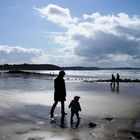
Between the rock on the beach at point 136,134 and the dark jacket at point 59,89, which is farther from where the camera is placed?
the dark jacket at point 59,89

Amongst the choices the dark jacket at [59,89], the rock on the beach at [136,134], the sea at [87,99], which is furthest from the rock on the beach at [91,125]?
the sea at [87,99]

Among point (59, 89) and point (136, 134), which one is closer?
point (136, 134)

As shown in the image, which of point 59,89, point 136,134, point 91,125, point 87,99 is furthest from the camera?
point 87,99

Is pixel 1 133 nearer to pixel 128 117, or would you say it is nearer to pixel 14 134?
pixel 14 134

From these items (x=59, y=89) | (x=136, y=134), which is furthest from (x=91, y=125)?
(x=59, y=89)

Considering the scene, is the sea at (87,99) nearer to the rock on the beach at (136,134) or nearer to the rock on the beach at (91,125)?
the rock on the beach at (91,125)

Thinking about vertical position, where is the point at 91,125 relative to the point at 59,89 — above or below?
below

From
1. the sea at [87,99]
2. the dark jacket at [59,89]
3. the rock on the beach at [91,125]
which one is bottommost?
the rock on the beach at [91,125]

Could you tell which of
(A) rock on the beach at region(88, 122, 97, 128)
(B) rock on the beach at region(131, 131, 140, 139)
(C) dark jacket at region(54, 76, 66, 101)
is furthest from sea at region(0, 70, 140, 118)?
(B) rock on the beach at region(131, 131, 140, 139)

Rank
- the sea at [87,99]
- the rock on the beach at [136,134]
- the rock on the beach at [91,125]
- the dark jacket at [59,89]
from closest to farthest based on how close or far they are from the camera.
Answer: the rock on the beach at [136,134] < the rock on the beach at [91,125] < the dark jacket at [59,89] < the sea at [87,99]

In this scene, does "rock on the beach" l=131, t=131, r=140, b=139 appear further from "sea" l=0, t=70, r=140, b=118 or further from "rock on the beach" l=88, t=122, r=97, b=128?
"sea" l=0, t=70, r=140, b=118

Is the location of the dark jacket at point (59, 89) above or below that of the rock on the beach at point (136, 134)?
above

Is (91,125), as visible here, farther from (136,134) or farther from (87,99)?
(87,99)

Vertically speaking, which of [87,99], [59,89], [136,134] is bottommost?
[136,134]
